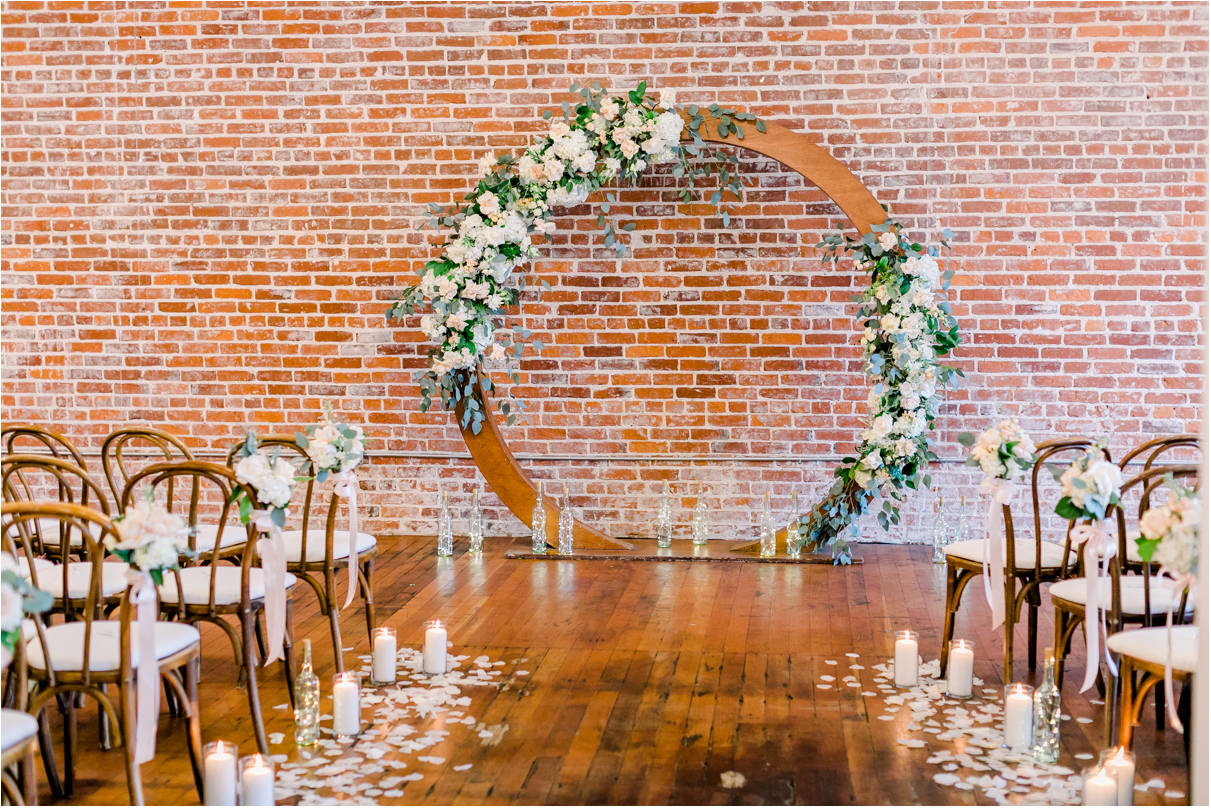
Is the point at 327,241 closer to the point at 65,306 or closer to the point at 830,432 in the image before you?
the point at 65,306

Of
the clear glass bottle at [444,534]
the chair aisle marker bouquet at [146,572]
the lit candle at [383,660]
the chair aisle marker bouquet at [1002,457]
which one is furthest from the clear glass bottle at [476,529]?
the chair aisle marker bouquet at [146,572]

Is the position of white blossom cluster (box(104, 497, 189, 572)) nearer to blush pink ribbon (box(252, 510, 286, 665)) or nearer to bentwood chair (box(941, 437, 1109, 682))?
blush pink ribbon (box(252, 510, 286, 665))

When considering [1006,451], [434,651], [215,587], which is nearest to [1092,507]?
[1006,451]

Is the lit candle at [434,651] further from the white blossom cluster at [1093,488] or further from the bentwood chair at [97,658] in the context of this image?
the white blossom cluster at [1093,488]

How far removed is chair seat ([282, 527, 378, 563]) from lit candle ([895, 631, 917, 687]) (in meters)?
1.81

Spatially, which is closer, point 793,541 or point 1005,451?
point 1005,451

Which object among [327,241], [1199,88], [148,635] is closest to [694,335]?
[327,241]

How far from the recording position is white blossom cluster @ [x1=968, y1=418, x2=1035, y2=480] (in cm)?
353

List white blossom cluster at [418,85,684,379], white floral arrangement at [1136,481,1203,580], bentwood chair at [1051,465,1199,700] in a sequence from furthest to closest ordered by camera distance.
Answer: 1. white blossom cluster at [418,85,684,379]
2. bentwood chair at [1051,465,1199,700]
3. white floral arrangement at [1136,481,1203,580]

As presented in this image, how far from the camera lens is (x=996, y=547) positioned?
3.70m

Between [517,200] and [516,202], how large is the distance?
0.01m

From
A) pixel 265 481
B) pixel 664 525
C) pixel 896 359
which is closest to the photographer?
pixel 265 481

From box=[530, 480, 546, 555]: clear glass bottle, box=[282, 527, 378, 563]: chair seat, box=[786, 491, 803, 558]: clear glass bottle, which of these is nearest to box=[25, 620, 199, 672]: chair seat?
box=[282, 527, 378, 563]: chair seat

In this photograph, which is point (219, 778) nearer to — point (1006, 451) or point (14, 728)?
point (14, 728)
